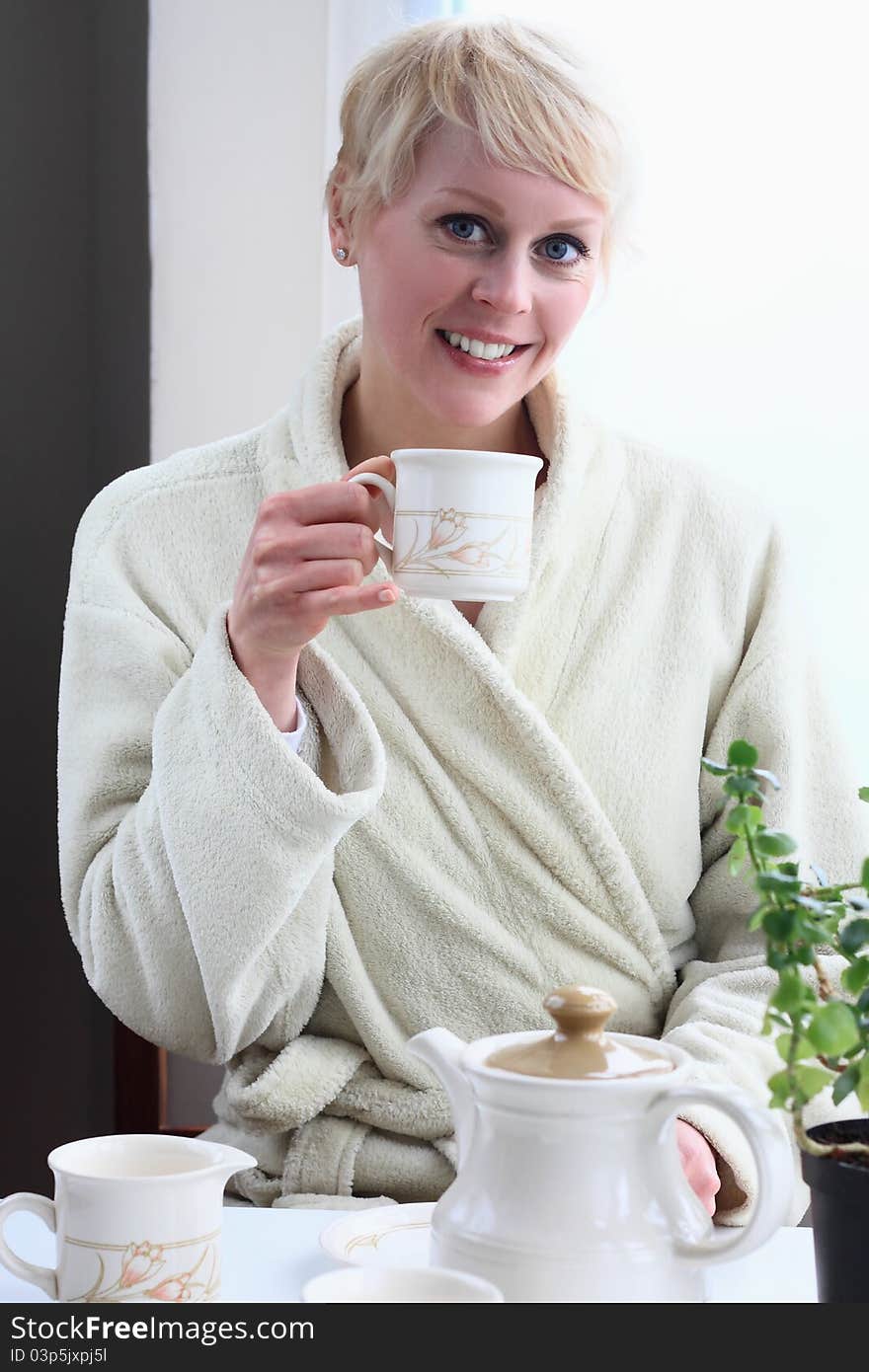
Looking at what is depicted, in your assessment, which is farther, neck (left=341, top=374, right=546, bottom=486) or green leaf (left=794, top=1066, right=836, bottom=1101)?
→ neck (left=341, top=374, right=546, bottom=486)

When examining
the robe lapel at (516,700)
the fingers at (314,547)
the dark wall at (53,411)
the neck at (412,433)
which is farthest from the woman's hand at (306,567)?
the dark wall at (53,411)

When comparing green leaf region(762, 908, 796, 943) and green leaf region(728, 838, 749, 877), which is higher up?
green leaf region(728, 838, 749, 877)

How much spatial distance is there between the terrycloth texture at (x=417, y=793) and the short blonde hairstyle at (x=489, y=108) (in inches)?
9.2

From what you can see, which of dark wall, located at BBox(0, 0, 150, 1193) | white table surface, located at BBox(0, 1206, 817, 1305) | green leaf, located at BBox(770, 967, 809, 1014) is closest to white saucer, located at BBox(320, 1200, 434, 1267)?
white table surface, located at BBox(0, 1206, 817, 1305)

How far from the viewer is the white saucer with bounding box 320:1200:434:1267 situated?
938 mm

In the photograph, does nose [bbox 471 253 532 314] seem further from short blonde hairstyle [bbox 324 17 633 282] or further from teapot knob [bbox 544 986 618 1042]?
teapot knob [bbox 544 986 618 1042]

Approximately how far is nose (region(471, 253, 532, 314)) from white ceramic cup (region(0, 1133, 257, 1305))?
Answer: 0.88 meters

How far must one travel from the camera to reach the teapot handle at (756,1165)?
0.70 metres

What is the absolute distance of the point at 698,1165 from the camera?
1.08 meters

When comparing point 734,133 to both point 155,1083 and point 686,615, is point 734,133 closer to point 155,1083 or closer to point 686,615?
point 686,615

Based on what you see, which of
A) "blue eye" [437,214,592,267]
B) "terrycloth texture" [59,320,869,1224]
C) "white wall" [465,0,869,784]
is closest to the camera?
"terrycloth texture" [59,320,869,1224]

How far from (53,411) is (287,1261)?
142 centimetres
